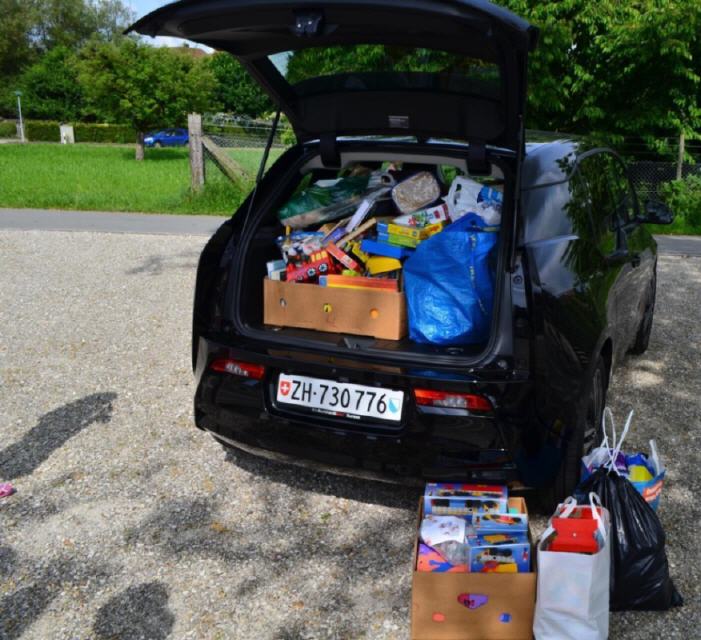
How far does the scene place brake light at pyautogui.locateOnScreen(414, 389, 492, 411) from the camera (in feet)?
9.90

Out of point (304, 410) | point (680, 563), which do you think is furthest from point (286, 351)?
point (680, 563)

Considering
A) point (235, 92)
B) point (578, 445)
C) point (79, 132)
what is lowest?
point (578, 445)

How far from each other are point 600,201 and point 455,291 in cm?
117

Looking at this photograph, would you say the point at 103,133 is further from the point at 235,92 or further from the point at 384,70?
the point at 384,70

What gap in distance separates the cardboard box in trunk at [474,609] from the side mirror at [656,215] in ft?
9.59

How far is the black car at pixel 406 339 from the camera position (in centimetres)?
301

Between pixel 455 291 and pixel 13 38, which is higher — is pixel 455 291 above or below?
below

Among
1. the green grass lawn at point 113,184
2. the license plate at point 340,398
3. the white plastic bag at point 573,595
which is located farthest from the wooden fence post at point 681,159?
the white plastic bag at point 573,595

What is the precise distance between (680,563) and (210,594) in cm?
190

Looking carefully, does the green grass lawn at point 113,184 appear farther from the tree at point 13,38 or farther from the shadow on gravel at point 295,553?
the tree at point 13,38

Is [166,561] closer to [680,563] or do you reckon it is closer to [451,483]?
[451,483]

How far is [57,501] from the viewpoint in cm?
378

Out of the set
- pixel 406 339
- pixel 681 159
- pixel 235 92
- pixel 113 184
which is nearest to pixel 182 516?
pixel 406 339

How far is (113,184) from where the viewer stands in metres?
19.7
